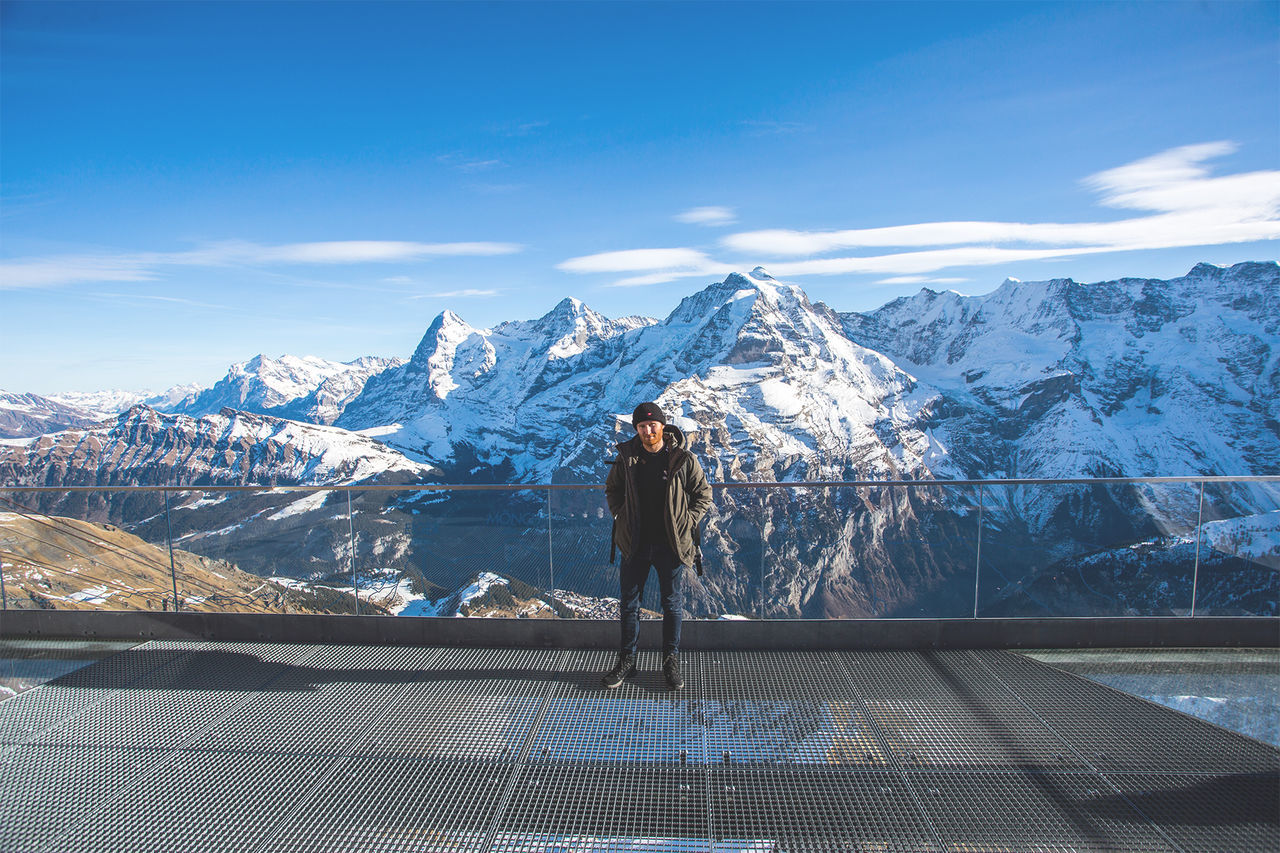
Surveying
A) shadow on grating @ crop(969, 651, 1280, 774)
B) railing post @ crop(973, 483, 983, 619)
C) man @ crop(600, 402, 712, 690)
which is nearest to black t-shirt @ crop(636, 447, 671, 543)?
man @ crop(600, 402, 712, 690)

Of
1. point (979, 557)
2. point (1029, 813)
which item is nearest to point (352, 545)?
point (1029, 813)

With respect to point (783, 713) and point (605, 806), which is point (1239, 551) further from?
point (605, 806)

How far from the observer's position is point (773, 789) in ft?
11.2

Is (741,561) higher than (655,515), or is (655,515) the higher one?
(655,515)

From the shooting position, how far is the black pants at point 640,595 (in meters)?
4.54

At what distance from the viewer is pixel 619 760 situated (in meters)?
3.67

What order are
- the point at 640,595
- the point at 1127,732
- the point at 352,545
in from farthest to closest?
the point at 352,545, the point at 640,595, the point at 1127,732

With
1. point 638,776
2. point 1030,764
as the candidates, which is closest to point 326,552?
point 638,776

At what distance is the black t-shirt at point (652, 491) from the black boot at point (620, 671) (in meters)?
0.89

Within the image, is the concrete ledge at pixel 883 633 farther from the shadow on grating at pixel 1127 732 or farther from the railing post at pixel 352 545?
the railing post at pixel 352 545

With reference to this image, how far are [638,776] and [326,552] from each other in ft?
16.5

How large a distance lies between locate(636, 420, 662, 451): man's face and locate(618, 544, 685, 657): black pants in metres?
0.76

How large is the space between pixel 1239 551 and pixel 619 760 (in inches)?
309

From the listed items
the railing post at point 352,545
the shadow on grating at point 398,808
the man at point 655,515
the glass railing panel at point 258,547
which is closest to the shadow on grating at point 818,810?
the man at point 655,515
